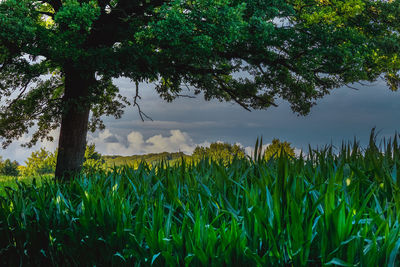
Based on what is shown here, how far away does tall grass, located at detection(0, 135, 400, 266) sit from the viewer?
2244 millimetres

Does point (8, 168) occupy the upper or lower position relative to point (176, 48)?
lower

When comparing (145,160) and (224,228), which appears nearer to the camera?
(224,228)

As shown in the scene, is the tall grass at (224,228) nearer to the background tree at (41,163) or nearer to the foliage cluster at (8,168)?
the background tree at (41,163)

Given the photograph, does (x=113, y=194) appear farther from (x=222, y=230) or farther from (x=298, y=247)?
(x=298, y=247)

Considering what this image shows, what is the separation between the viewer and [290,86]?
15523 millimetres

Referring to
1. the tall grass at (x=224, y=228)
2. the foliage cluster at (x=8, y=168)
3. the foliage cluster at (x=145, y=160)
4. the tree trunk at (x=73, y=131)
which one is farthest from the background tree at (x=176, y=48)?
the foliage cluster at (x=8, y=168)

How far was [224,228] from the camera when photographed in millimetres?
2359

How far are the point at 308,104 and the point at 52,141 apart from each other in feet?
37.8

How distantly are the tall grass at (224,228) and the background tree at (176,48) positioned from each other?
5.96 m

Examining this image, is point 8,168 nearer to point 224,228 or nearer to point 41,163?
point 41,163

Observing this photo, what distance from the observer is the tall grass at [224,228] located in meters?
2.24

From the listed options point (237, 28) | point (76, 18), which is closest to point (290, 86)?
point (237, 28)

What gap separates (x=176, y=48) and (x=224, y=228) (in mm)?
8740

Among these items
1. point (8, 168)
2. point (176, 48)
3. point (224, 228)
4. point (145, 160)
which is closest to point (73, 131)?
point (176, 48)
